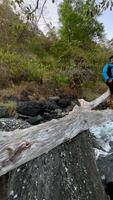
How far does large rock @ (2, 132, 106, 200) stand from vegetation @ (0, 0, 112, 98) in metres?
12.4

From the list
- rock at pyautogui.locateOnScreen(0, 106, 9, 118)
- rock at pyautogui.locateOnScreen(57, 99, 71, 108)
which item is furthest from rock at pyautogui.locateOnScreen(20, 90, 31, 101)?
rock at pyautogui.locateOnScreen(0, 106, 9, 118)

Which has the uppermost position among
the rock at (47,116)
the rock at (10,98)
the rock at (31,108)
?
the rock at (10,98)

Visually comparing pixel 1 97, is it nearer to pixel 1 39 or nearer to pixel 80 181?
pixel 1 39

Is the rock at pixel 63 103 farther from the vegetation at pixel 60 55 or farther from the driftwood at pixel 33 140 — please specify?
the driftwood at pixel 33 140

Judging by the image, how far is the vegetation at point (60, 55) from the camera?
788 inches

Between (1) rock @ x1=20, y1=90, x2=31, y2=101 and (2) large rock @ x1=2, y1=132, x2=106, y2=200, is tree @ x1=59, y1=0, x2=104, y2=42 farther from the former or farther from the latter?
(2) large rock @ x1=2, y1=132, x2=106, y2=200

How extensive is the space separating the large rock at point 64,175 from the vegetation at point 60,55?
12.4 metres

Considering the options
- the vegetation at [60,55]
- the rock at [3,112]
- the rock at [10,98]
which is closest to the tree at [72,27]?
the vegetation at [60,55]

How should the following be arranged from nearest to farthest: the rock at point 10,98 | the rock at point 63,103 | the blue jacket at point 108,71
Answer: the blue jacket at point 108,71 < the rock at point 10,98 < the rock at point 63,103

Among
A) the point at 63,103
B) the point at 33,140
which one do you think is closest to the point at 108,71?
the point at 33,140

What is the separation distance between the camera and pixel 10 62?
68.2 ft

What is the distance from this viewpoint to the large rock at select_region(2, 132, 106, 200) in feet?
15.2

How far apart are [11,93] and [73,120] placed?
1403 cm

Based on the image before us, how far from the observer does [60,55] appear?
78.5 ft
